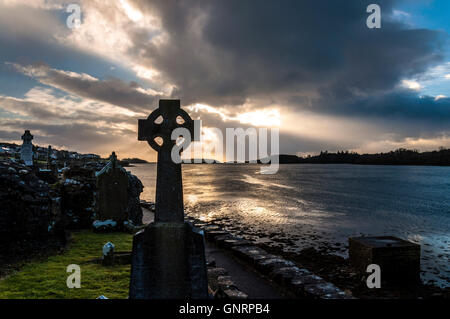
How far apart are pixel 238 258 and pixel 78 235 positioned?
6763 millimetres

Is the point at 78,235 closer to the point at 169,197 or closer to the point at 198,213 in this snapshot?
the point at 169,197

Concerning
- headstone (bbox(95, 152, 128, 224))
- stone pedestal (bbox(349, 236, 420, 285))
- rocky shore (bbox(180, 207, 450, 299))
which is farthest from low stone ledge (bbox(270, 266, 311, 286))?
headstone (bbox(95, 152, 128, 224))

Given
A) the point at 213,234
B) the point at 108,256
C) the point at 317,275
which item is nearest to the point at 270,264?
the point at 317,275

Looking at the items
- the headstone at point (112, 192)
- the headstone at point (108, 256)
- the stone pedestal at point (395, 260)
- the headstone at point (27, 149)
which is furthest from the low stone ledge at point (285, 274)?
the headstone at point (27, 149)

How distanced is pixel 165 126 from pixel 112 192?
345 inches

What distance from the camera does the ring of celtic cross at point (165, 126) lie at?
4.56m

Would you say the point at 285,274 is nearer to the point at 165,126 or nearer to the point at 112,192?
the point at 165,126

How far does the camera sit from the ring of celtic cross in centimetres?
456

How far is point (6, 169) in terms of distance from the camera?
929 cm

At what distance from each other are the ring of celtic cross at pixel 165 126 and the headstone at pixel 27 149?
81.5ft

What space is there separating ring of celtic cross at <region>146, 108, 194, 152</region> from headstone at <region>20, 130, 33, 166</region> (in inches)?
978

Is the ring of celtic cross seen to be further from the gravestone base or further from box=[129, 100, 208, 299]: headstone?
the gravestone base

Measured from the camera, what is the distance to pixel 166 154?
4559mm

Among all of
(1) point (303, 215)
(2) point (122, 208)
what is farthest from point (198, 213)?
(2) point (122, 208)
